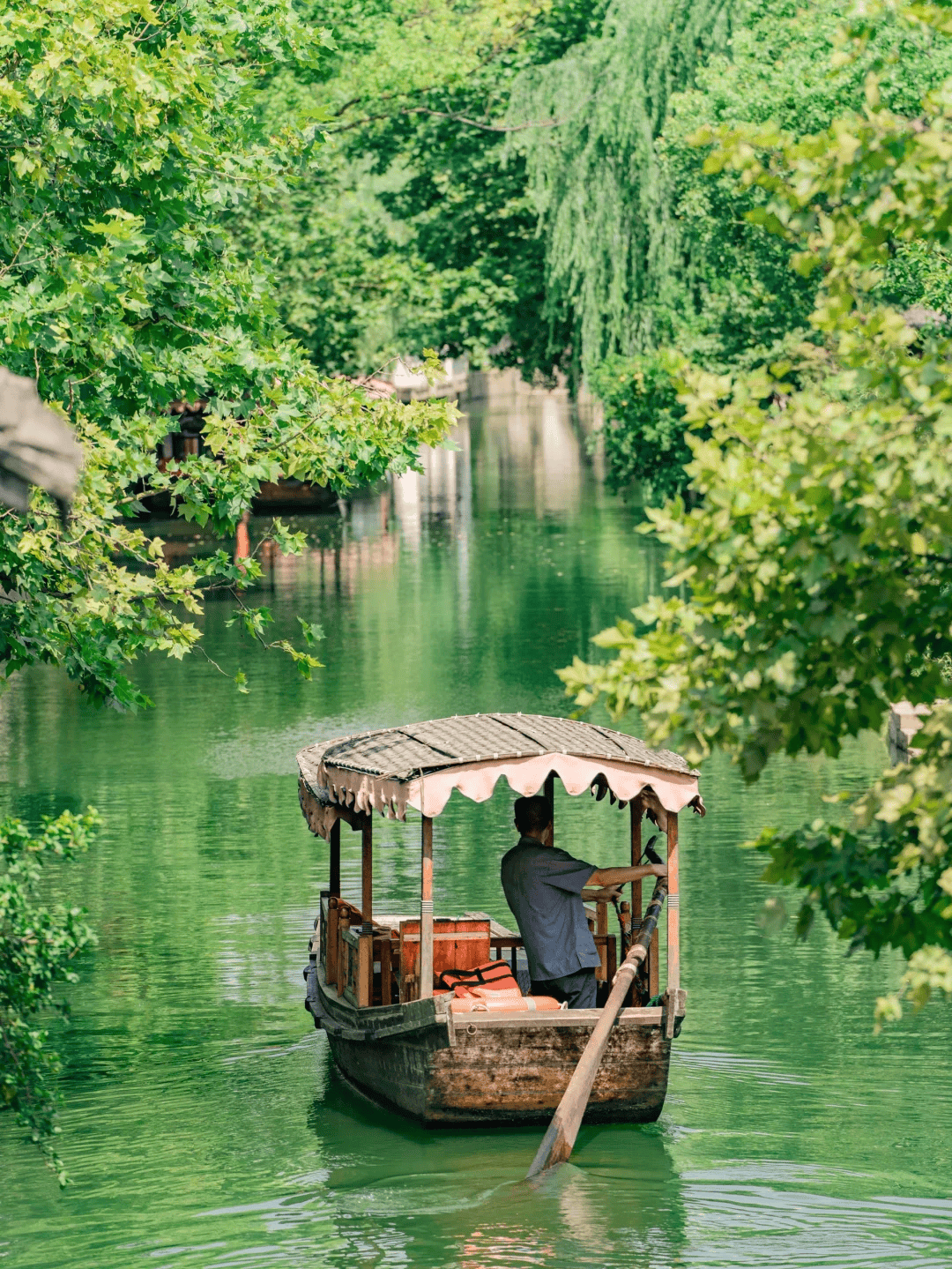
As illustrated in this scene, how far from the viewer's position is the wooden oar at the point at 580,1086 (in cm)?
1140

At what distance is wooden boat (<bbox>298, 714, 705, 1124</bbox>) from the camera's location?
11.8 m

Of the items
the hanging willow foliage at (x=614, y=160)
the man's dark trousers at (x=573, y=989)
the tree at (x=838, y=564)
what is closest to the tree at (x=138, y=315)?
the man's dark trousers at (x=573, y=989)

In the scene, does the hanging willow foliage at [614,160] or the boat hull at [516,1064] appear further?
the hanging willow foliage at [614,160]

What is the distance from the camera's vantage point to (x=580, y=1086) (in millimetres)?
11461

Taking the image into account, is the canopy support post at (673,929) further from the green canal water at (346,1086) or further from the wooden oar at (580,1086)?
the green canal water at (346,1086)

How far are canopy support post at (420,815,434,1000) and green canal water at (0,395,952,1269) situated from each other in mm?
941

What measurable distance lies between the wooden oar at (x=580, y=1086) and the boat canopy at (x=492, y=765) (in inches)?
40.3

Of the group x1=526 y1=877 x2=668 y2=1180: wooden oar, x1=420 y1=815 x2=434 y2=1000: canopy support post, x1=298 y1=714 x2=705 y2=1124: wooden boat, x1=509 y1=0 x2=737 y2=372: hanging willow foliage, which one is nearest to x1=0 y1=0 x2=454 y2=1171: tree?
x1=298 y1=714 x2=705 y2=1124: wooden boat

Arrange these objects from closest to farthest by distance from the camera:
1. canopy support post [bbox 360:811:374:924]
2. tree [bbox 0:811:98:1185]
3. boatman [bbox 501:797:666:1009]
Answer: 1. tree [bbox 0:811:98:1185]
2. boatman [bbox 501:797:666:1009]
3. canopy support post [bbox 360:811:374:924]

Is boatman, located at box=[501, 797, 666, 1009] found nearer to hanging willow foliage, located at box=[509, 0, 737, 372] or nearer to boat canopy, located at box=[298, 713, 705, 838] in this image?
boat canopy, located at box=[298, 713, 705, 838]

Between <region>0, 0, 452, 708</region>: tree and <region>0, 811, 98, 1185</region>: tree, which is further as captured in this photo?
<region>0, 0, 452, 708</region>: tree

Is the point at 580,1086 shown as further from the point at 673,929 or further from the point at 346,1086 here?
the point at 346,1086

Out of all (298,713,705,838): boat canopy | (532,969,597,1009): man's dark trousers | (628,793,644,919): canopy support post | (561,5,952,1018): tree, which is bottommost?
(532,969,597,1009): man's dark trousers

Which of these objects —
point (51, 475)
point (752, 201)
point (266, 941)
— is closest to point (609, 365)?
point (752, 201)
